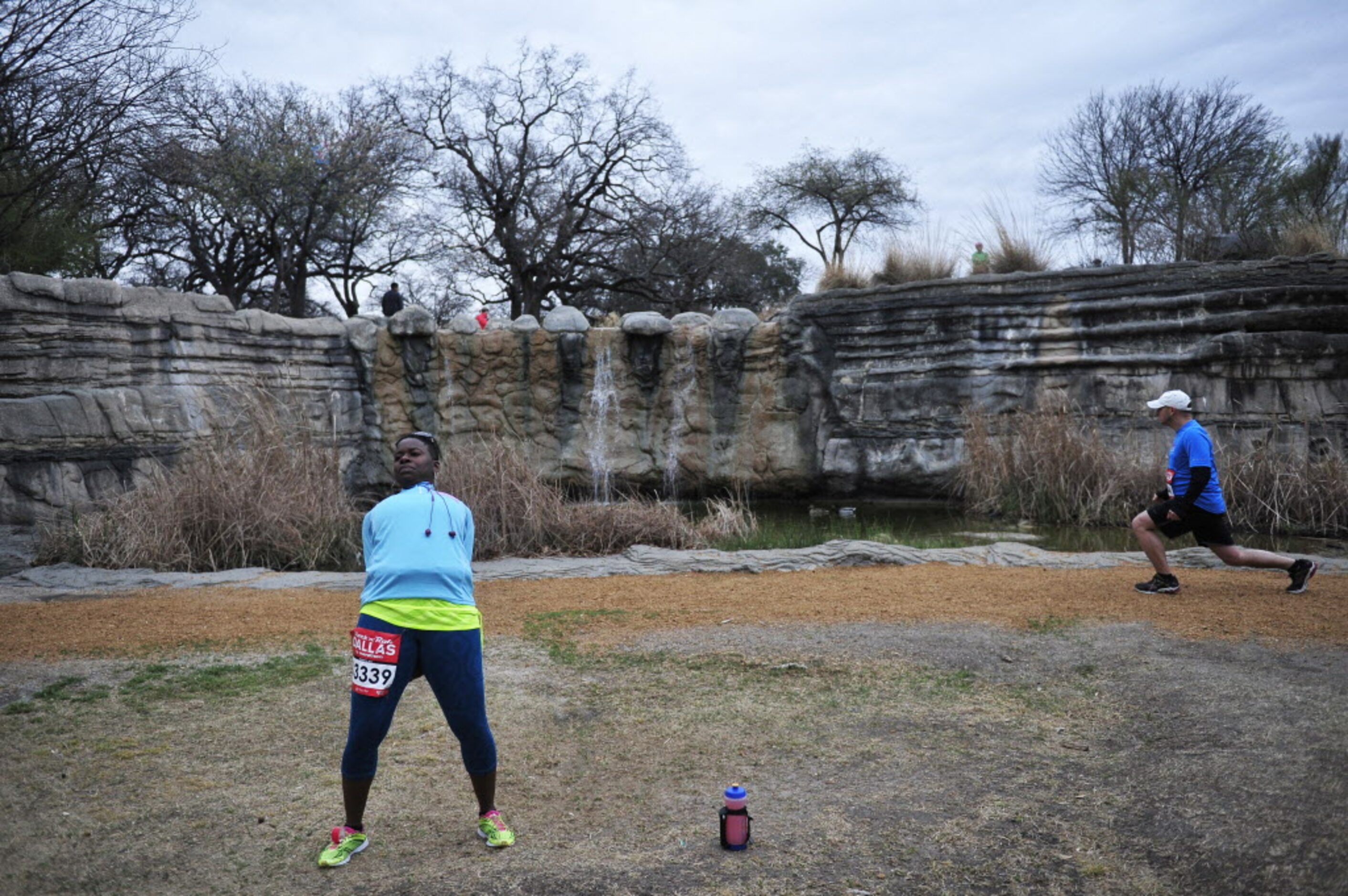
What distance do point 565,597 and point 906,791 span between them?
428cm

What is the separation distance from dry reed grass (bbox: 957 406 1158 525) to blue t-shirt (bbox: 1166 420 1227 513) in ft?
16.2

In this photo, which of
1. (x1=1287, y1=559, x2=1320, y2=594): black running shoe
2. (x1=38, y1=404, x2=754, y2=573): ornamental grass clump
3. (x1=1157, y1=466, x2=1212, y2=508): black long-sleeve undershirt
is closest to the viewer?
(x1=1157, y1=466, x2=1212, y2=508): black long-sleeve undershirt

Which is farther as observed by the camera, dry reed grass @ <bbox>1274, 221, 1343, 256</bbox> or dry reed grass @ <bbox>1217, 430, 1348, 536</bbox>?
dry reed grass @ <bbox>1274, 221, 1343, 256</bbox>

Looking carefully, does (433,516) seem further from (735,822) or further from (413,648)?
(735,822)

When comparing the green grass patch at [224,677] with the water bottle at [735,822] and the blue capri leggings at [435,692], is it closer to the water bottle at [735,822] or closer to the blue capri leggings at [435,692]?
the blue capri leggings at [435,692]

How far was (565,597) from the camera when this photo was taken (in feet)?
25.8

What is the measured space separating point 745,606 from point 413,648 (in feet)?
13.8

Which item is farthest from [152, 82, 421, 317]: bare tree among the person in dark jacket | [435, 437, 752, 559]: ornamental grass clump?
[435, 437, 752, 559]: ornamental grass clump

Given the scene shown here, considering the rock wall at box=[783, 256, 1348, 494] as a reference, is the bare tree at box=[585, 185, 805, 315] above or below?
above

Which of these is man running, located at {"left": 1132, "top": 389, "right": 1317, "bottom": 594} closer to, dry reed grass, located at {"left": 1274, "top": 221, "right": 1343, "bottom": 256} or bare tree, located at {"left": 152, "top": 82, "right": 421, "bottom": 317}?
dry reed grass, located at {"left": 1274, "top": 221, "right": 1343, "bottom": 256}

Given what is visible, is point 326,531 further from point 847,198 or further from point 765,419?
point 847,198

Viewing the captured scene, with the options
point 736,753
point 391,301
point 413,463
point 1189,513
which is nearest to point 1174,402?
point 1189,513

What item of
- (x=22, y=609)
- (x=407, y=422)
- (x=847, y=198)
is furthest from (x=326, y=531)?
(x=847, y=198)

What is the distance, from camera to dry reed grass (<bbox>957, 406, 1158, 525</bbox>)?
12.1 m
